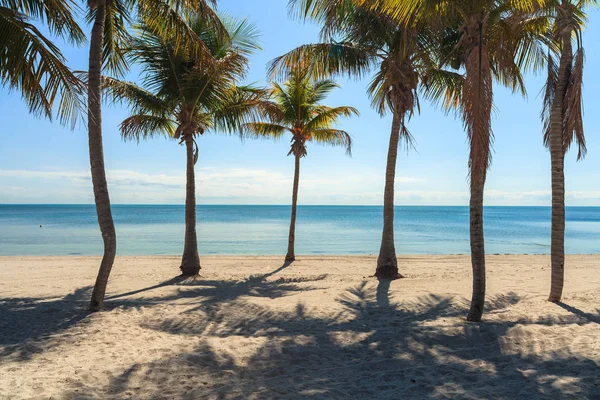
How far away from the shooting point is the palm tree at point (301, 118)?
16922 millimetres

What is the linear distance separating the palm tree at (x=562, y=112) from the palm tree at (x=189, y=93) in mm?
7201

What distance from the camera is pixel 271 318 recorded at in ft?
25.0

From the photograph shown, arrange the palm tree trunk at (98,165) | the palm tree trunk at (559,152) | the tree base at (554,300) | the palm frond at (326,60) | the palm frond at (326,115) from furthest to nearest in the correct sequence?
the palm frond at (326,115)
the palm frond at (326,60)
the tree base at (554,300)
the palm tree trunk at (559,152)
the palm tree trunk at (98,165)

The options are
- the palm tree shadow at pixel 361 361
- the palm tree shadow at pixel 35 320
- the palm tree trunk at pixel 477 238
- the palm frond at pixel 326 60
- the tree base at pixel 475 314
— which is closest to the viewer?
the palm tree shadow at pixel 361 361

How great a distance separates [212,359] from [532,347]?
13.0 ft

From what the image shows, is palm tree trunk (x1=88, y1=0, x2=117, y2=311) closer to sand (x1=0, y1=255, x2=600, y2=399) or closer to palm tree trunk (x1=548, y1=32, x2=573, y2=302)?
sand (x1=0, y1=255, x2=600, y2=399)

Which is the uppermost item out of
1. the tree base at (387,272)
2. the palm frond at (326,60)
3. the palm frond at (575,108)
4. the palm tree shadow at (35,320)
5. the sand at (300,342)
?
the palm frond at (326,60)

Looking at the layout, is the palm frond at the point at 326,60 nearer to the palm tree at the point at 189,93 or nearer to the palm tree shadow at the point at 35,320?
the palm tree at the point at 189,93

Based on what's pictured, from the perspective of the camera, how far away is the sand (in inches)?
186

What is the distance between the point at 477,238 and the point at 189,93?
8.51m

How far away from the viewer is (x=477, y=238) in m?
7.09

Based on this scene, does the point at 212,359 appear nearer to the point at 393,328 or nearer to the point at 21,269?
the point at 393,328

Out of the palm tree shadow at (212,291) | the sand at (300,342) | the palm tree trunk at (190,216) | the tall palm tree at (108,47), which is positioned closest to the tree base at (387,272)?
the sand at (300,342)

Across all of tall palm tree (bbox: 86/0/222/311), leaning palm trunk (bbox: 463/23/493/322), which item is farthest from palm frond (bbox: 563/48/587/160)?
tall palm tree (bbox: 86/0/222/311)
